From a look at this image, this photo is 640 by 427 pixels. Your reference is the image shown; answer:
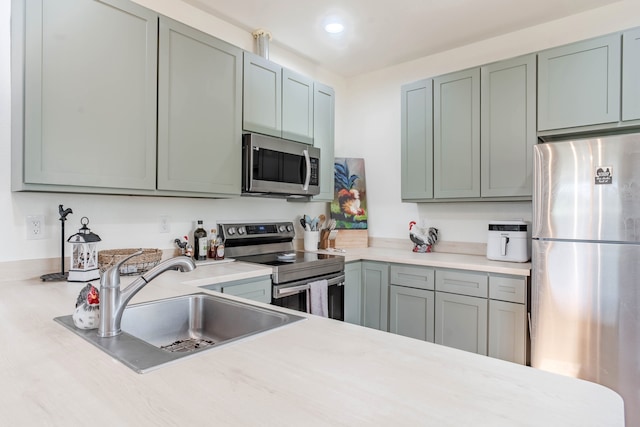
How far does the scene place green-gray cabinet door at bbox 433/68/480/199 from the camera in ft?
9.27

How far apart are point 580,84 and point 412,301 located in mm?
1798

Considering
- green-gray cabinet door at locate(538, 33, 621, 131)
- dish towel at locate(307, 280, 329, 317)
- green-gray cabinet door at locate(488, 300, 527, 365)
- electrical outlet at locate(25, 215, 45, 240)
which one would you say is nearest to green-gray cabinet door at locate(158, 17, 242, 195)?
electrical outlet at locate(25, 215, 45, 240)

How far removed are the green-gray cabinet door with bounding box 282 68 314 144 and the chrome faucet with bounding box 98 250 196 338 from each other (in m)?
1.91

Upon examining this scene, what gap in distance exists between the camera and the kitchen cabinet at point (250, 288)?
206cm

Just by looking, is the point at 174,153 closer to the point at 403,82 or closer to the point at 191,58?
the point at 191,58

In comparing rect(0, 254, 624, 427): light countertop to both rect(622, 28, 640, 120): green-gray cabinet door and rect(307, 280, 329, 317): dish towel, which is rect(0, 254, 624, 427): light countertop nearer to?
rect(307, 280, 329, 317): dish towel

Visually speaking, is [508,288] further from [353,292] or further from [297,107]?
[297,107]

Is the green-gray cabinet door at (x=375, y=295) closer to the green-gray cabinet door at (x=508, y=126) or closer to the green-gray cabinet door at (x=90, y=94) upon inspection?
the green-gray cabinet door at (x=508, y=126)

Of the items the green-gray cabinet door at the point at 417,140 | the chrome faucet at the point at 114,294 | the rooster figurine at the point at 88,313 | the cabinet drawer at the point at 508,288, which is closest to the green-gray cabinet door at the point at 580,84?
the green-gray cabinet door at the point at 417,140

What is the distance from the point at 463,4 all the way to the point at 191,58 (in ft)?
5.99

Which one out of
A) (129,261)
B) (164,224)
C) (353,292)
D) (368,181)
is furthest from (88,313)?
(368,181)

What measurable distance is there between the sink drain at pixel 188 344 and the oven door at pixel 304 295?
0.89 m

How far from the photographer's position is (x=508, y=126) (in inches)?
105

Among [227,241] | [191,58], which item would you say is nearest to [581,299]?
[227,241]
